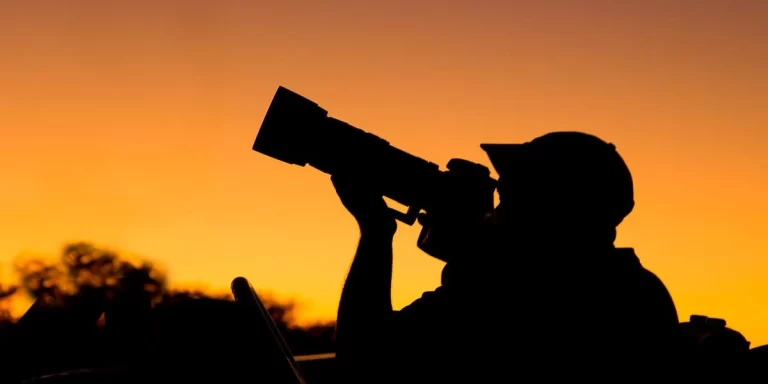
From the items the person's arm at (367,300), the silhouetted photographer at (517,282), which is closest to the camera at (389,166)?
the silhouetted photographer at (517,282)

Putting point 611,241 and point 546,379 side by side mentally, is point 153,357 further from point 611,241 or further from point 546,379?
point 611,241

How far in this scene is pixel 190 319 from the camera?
2.80 metres

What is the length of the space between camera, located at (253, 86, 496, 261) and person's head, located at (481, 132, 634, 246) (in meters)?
0.30

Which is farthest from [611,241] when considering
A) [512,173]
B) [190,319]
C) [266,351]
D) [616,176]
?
[190,319]

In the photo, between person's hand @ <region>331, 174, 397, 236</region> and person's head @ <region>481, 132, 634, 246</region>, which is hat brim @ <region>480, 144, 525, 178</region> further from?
person's hand @ <region>331, 174, 397, 236</region>

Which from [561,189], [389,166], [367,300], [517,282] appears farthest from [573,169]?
[367,300]

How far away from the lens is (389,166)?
4.05 metres

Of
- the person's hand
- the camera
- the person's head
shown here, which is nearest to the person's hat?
the person's head

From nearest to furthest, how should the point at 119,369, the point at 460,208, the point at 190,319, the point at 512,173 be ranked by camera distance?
the point at 190,319, the point at 119,369, the point at 512,173, the point at 460,208

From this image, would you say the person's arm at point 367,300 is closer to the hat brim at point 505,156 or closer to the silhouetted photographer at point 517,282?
the silhouetted photographer at point 517,282

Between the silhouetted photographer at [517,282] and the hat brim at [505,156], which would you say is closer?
the silhouetted photographer at [517,282]

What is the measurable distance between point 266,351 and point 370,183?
1.33m

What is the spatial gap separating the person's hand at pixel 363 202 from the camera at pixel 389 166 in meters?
0.04

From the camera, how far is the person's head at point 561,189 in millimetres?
3600
